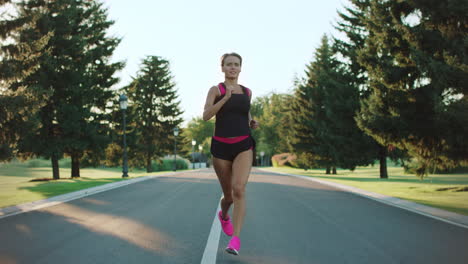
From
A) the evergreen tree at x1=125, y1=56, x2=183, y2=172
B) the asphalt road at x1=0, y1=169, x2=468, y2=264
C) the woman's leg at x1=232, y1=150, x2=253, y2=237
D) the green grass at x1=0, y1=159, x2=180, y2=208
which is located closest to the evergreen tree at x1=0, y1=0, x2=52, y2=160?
the green grass at x1=0, y1=159, x2=180, y2=208

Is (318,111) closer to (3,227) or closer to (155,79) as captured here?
(155,79)

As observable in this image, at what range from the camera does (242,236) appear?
251 inches

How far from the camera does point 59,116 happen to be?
80.1 feet

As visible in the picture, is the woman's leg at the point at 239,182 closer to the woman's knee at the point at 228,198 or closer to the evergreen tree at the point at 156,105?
the woman's knee at the point at 228,198

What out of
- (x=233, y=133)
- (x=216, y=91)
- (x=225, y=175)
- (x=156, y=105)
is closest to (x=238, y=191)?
(x=225, y=175)

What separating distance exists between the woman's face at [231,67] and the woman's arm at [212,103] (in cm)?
23

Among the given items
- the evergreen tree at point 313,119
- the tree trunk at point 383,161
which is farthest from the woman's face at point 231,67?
the evergreen tree at point 313,119

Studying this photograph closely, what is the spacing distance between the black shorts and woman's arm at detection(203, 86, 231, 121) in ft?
1.13

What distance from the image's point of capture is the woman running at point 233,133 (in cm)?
507

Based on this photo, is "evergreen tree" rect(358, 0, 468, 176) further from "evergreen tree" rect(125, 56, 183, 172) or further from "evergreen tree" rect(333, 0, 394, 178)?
"evergreen tree" rect(125, 56, 183, 172)

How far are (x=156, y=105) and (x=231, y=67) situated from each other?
1921 inches

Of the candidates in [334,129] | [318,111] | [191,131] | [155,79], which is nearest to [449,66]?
[334,129]

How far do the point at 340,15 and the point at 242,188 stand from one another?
27016mm

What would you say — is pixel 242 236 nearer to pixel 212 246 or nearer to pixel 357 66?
pixel 212 246
